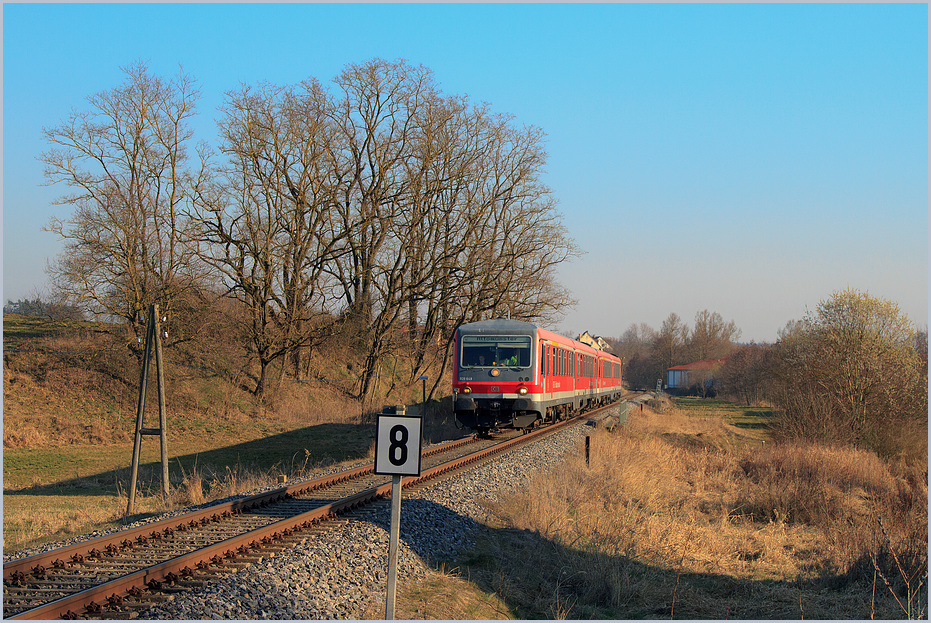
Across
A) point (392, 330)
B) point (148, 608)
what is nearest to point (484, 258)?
point (392, 330)

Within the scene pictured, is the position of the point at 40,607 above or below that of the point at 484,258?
below

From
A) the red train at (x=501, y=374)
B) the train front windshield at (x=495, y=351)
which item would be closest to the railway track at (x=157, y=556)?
the red train at (x=501, y=374)

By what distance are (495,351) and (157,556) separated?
484 inches

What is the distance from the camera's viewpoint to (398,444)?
525 centimetres

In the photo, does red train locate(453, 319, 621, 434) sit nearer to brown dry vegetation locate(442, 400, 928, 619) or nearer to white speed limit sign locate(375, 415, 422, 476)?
brown dry vegetation locate(442, 400, 928, 619)

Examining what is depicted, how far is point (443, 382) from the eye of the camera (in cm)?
3891

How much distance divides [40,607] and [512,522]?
649 centimetres

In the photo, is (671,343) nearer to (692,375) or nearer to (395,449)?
(692,375)

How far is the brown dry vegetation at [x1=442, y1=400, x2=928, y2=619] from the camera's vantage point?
26.1 ft

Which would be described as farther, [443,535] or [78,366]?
[78,366]

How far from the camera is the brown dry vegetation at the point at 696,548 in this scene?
26.1 ft

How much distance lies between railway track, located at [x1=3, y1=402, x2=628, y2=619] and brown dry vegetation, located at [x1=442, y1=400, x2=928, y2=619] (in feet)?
7.88

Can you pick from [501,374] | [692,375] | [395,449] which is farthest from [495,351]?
[692,375]

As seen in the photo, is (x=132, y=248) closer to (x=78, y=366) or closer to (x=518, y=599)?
(x=78, y=366)
